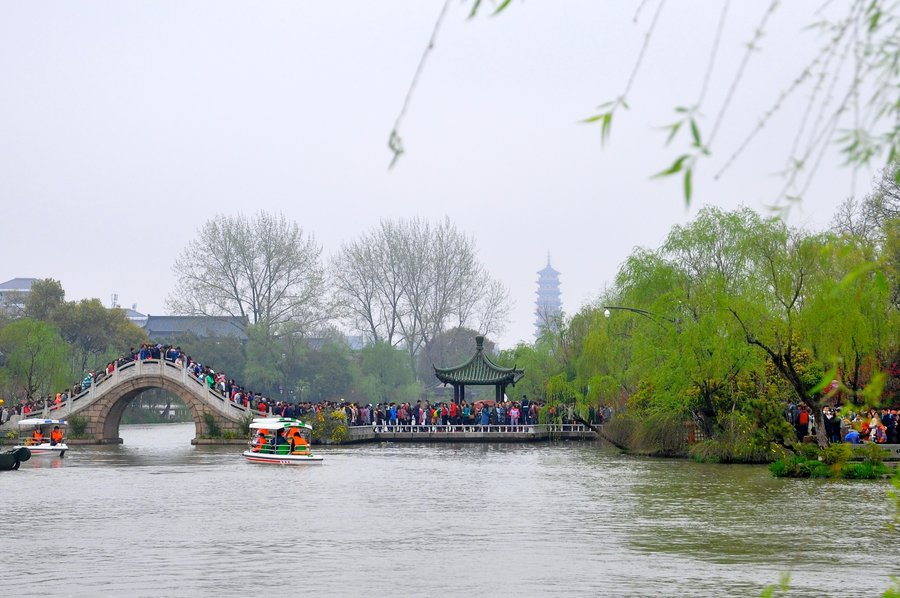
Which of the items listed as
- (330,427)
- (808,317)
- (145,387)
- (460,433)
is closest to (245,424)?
(330,427)

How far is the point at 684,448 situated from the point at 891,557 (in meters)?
20.4

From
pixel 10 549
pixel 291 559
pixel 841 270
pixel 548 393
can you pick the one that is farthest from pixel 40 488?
pixel 548 393

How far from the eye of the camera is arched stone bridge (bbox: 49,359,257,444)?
4669 centimetres

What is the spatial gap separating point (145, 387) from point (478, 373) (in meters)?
14.5

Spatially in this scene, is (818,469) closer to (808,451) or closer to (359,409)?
(808,451)

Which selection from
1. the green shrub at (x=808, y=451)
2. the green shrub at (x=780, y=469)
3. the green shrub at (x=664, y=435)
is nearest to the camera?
the green shrub at (x=780, y=469)

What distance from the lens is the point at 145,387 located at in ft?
157

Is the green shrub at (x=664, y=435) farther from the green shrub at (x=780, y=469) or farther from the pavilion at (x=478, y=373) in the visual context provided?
the pavilion at (x=478, y=373)

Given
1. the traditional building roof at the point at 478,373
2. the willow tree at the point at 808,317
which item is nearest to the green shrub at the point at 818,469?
the willow tree at the point at 808,317

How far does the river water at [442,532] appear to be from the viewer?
15.0m

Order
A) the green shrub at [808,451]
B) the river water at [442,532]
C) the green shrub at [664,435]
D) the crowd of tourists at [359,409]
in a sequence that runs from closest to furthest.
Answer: the river water at [442,532]
the green shrub at [808,451]
the green shrub at [664,435]
the crowd of tourists at [359,409]

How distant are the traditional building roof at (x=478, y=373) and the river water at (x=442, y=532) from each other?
19.2 metres

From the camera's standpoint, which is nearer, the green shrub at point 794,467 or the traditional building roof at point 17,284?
the green shrub at point 794,467

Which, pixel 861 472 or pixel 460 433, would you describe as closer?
pixel 861 472
